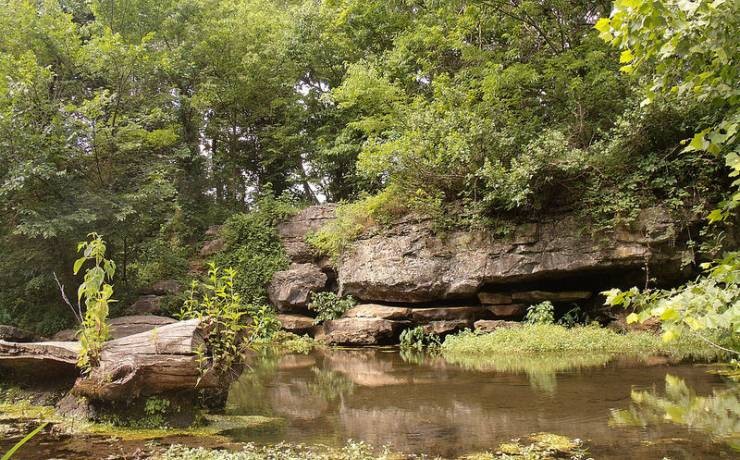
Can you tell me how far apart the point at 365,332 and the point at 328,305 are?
6.84 ft

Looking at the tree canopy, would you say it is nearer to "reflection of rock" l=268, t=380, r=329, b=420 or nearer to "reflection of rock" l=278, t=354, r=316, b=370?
"reflection of rock" l=278, t=354, r=316, b=370

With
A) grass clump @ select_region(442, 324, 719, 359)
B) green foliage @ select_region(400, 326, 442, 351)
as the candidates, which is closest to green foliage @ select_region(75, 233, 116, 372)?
grass clump @ select_region(442, 324, 719, 359)

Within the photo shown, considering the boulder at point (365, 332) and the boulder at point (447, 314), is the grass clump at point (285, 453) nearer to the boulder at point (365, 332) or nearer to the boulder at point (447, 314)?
the boulder at point (365, 332)

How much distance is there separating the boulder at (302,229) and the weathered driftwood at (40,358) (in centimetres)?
1046

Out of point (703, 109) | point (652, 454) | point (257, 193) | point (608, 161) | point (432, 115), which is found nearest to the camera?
point (652, 454)

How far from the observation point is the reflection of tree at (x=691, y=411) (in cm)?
477

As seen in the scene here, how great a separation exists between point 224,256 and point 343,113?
24.1 feet

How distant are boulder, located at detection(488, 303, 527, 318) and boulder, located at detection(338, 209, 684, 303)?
0.63m

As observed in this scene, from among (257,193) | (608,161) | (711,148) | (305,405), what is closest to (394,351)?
(305,405)

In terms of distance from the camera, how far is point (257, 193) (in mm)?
21922

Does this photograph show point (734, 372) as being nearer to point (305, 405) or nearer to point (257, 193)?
point (305, 405)

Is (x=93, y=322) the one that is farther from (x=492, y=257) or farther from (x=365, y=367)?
(x=492, y=257)

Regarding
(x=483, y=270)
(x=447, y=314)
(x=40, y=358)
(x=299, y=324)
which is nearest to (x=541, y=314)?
(x=483, y=270)

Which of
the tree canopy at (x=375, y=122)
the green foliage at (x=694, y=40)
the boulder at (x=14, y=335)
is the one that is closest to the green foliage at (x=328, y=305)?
the tree canopy at (x=375, y=122)
